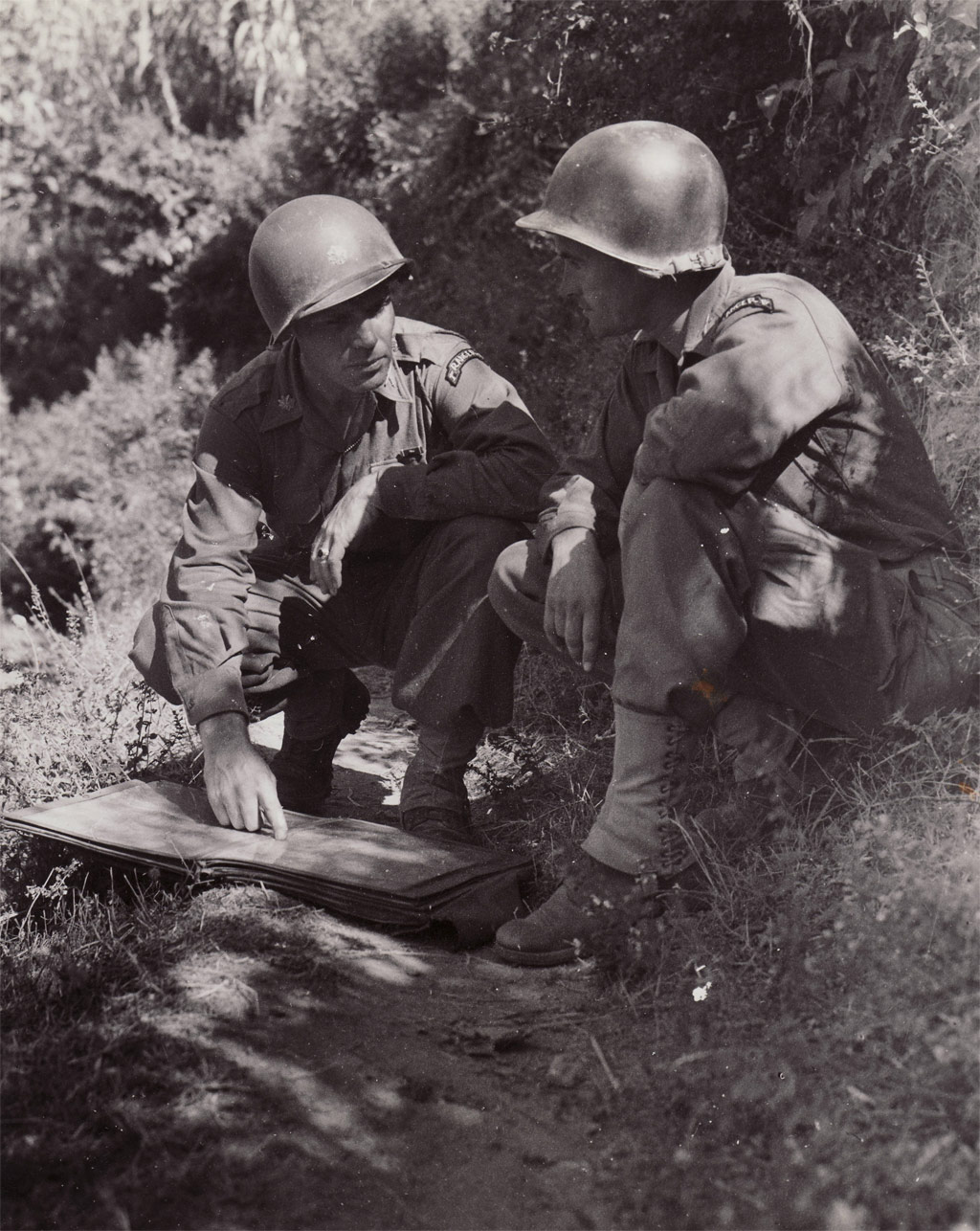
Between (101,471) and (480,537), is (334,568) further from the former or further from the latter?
(101,471)

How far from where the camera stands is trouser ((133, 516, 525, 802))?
12.4 ft

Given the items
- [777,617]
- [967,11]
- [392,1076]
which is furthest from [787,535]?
[967,11]

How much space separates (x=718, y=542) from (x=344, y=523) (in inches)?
52.9

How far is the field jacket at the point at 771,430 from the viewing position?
113 inches

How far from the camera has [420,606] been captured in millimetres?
3928

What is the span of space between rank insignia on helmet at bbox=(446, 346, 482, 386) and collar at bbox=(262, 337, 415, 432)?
121mm

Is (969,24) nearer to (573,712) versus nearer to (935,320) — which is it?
(935,320)

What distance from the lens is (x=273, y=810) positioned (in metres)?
3.48

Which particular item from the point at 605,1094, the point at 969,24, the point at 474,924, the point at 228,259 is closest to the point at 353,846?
the point at 474,924

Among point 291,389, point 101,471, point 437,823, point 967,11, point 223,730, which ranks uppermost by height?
point 967,11

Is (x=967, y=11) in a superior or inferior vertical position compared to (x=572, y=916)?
superior

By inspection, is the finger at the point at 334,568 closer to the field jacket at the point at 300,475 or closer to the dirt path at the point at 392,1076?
the field jacket at the point at 300,475

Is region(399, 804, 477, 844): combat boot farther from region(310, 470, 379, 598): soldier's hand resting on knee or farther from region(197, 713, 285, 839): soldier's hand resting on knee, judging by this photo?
region(310, 470, 379, 598): soldier's hand resting on knee

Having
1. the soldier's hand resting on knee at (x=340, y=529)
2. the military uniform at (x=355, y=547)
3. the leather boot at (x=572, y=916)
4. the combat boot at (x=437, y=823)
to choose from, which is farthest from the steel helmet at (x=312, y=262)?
the leather boot at (x=572, y=916)
